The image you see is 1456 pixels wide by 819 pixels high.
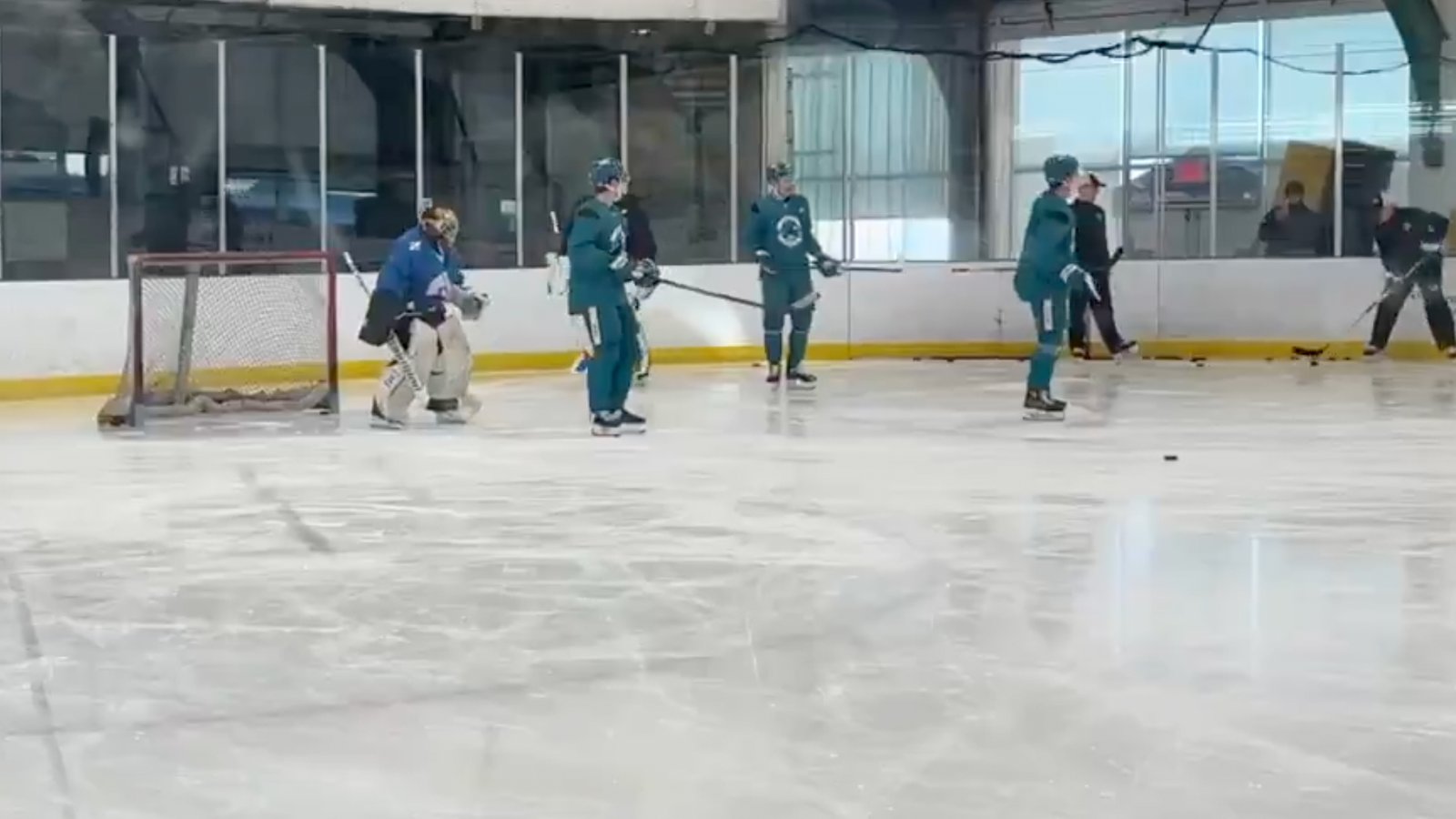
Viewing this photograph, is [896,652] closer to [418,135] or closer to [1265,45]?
[418,135]

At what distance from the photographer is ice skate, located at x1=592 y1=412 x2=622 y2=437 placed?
8.56 meters

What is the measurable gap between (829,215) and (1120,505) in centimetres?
926

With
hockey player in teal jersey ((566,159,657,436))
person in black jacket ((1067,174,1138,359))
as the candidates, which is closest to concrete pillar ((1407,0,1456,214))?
person in black jacket ((1067,174,1138,359))

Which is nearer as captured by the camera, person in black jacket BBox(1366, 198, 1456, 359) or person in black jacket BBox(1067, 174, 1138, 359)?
person in black jacket BBox(1366, 198, 1456, 359)

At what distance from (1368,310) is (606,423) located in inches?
300

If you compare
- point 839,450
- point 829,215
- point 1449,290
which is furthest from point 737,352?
point 839,450

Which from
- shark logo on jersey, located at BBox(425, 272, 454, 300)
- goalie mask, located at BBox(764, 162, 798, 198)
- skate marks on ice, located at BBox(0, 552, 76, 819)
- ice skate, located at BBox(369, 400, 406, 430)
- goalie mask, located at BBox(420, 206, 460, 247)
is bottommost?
skate marks on ice, located at BBox(0, 552, 76, 819)

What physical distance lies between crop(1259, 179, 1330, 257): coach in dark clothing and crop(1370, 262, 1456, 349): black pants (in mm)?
650

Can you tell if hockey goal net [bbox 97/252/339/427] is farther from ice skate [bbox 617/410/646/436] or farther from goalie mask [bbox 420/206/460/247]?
ice skate [bbox 617/410/646/436]

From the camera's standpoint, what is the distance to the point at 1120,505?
6184 millimetres

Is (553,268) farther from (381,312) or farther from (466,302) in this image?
(381,312)

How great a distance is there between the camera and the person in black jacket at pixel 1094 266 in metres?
14.2

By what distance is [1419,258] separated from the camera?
45.5 ft

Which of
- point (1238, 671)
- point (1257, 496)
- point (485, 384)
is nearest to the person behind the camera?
point (1238, 671)
